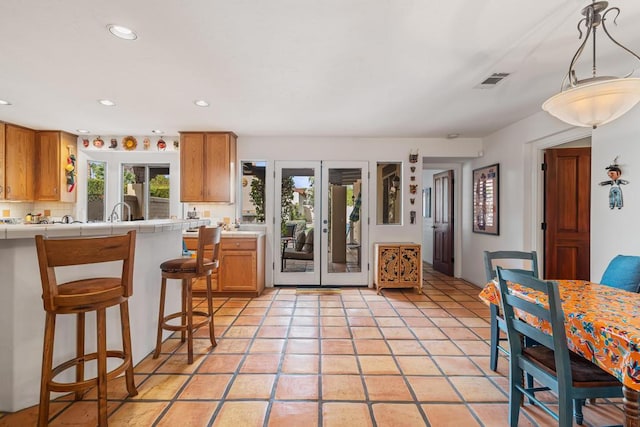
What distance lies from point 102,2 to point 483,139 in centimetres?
483

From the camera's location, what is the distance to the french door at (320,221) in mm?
4664

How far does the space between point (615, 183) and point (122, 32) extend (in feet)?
13.0

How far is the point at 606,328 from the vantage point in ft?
4.11

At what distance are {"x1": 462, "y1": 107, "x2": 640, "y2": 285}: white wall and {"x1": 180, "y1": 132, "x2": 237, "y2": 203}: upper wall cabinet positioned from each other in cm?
387

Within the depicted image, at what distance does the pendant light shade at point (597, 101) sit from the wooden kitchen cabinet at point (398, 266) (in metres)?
2.98

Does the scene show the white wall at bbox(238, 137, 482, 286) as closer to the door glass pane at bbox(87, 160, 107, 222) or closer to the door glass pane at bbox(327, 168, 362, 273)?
the door glass pane at bbox(327, 168, 362, 273)

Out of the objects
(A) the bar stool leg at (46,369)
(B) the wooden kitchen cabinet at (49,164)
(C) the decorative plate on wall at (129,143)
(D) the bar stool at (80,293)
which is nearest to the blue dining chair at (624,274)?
(D) the bar stool at (80,293)

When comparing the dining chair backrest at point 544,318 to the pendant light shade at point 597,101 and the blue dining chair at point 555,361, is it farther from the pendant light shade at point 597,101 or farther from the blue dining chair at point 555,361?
the pendant light shade at point 597,101

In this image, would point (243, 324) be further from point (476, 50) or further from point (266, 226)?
point (476, 50)

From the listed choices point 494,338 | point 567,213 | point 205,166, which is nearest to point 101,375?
point 494,338

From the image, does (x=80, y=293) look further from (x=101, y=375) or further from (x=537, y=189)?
(x=537, y=189)

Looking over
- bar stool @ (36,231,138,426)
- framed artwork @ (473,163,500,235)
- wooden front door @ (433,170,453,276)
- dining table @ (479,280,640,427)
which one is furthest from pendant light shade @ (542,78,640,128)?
wooden front door @ (433,170,453,276)

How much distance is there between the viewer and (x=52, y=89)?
2.91 meters

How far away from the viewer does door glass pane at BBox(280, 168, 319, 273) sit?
15.3ft
